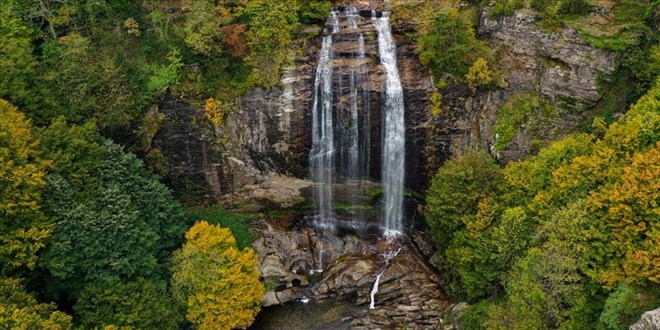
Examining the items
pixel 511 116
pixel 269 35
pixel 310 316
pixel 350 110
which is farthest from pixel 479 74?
pixel 310 316

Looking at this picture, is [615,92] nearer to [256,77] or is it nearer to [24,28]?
[256,77]

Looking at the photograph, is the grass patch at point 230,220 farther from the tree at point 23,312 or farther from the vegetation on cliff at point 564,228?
the vegetation on cliff at point 564,228

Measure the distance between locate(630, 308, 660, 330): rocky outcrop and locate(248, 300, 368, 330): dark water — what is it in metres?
16.1

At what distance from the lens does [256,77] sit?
32.3 m

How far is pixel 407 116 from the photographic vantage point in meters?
33.2

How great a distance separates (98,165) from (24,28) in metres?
9.99

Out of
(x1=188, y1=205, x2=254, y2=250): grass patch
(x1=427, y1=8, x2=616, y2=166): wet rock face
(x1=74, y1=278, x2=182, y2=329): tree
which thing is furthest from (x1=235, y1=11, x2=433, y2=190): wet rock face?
(x1=74, y1=278, x2=182, y2=329): tree

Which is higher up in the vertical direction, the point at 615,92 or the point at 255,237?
the point at 615,92

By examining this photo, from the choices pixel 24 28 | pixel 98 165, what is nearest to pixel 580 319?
pixel 98 165

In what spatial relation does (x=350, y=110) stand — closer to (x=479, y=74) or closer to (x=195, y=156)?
(x=479, y=74)

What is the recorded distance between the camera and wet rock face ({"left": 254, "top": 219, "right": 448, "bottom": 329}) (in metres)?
30.5

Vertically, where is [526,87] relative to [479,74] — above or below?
below

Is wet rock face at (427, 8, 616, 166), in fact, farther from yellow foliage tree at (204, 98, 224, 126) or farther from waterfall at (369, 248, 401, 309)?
yellow foliage tree at (204, 98, 224, 126)

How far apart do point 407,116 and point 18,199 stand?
74.5 ft
